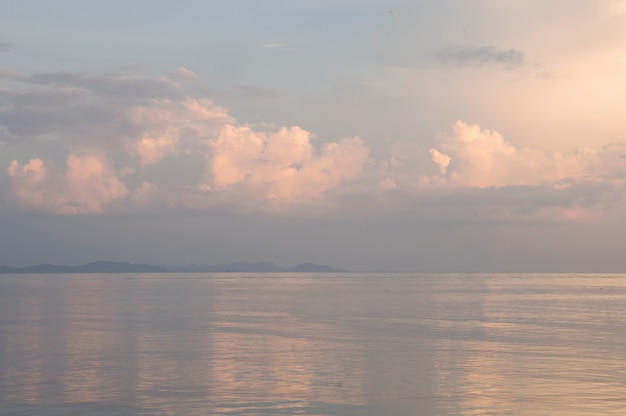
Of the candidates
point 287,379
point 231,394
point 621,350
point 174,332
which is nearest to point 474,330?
point 621,350

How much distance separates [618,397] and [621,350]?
51.2ft

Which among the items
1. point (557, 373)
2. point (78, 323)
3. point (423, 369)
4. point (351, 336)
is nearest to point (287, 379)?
point (423, 369)

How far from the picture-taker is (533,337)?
48.8m

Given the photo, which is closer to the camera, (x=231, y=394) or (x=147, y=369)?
(x=231, y=394)

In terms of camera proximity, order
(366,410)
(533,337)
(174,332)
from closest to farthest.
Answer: (366,410), (533,337), (174,332)

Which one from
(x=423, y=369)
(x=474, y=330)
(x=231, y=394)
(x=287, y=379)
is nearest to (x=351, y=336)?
(x=474, y=330)

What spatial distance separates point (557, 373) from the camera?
3309 cm

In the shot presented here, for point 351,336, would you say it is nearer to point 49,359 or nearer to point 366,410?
point 49,359

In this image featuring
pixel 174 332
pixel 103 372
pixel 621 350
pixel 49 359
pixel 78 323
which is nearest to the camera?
pixel 103 372

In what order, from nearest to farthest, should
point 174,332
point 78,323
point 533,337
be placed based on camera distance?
point 533,337, point 174,332, point 78,323

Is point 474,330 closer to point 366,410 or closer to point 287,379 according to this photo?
point 287,379

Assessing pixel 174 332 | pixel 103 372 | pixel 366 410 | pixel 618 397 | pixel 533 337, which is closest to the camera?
pixel 366 410

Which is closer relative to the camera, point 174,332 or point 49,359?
point 49,359

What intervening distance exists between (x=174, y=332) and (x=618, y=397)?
31942mm
